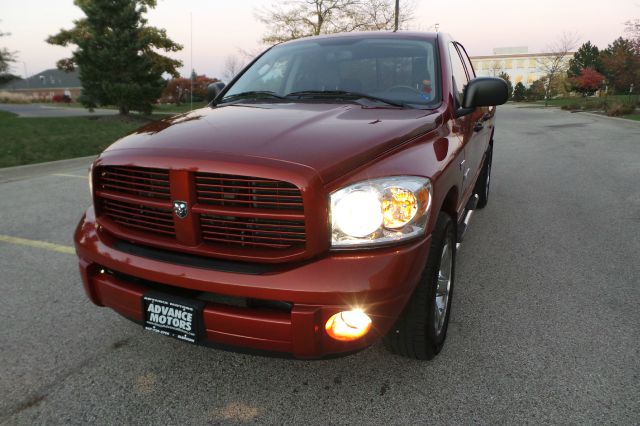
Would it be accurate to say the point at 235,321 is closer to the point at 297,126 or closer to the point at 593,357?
the point at 297,126

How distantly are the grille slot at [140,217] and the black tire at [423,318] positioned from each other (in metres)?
1.11

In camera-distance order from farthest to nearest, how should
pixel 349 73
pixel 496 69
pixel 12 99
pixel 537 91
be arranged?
pixel 496 69
pixel 537 91
pixel 12 99
pixel 349 73

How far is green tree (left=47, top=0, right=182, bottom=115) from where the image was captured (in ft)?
62.6

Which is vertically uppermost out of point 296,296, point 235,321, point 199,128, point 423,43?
point 423,43

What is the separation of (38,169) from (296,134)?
7.88 metres

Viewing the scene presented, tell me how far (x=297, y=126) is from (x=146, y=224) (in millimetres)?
818

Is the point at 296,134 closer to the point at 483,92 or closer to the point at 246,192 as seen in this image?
the point at 246,192

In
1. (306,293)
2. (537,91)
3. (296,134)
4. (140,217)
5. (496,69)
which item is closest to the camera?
(306,293)

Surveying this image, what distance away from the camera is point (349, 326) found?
1887 mm

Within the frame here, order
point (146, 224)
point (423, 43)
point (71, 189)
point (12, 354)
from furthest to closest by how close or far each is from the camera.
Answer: point (71, 189), point (423, 43), point (12, 354), point (146, 224)

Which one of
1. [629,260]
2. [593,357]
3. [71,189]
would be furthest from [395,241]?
Answer: [71,189]

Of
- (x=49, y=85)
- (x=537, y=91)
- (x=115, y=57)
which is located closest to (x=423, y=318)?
(x=115, y=57)

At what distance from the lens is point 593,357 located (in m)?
2.51

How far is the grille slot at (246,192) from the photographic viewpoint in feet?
5.96
